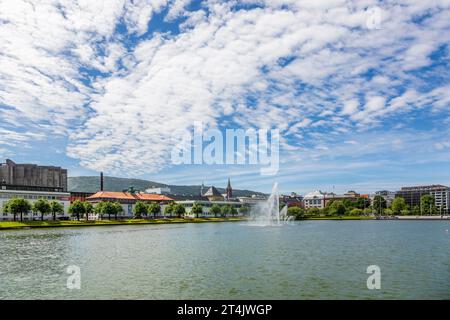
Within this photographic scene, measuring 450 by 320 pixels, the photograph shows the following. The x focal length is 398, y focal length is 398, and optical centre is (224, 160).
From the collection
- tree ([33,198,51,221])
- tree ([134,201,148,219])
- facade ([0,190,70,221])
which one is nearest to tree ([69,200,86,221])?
tree ([33,198,51,221])

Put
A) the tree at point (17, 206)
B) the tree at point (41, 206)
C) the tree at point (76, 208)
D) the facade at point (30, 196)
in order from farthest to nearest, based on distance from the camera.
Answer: the facade at point (30, 196) → the tree at point (76, 208) → the tree at point (41, 206) → the tree at point (17, 206)

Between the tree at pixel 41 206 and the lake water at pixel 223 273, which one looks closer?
the lake water at pixel 223 273

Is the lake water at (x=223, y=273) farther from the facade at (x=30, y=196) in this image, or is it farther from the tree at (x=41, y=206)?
the facade at (x=30, y=196)

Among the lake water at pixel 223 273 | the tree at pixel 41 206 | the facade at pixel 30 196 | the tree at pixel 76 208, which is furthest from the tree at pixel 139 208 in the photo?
the lake water at pixel 223 273

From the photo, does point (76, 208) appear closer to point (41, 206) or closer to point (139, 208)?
point (41, 206)

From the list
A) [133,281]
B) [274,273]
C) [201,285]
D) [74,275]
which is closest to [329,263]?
[274,273]

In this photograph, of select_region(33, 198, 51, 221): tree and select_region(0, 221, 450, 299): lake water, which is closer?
select_region(0, 221, 450, 299): lake water

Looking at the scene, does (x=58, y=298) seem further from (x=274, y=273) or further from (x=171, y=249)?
(x=171, y=249)

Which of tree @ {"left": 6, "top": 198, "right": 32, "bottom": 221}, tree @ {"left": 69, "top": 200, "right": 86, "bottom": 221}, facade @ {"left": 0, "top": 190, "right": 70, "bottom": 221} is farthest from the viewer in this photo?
facade @ {"left": 0, "top": 190, "right": 70, "bottom": 221}

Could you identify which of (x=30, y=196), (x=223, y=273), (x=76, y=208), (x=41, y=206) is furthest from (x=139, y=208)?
(x=223, y=273)

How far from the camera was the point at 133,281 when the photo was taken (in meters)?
30.4

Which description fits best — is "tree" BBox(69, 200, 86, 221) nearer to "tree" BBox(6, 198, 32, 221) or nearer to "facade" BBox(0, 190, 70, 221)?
"facade" BBox(0, 190, 70, 221)
